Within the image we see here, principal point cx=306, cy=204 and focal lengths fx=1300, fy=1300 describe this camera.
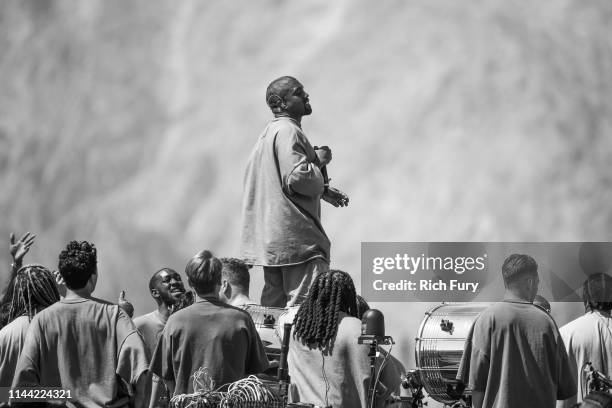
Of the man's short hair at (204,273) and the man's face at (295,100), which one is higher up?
the man's face at (295,100)

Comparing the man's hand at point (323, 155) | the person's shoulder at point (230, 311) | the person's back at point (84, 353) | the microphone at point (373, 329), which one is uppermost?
the man's hand at point (323, 155)

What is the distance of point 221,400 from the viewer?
5500 mm

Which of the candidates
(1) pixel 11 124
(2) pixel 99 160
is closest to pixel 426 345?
(2) pixel 99 160

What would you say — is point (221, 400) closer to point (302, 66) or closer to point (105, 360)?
point (105, 360)

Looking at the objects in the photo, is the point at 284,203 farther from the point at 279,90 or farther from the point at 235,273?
the point at 279,90

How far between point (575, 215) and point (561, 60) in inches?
54.9

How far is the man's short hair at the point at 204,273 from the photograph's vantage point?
5.92 m

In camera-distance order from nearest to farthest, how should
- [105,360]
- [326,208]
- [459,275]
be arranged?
[105,360]
[459,275]
[326,208]

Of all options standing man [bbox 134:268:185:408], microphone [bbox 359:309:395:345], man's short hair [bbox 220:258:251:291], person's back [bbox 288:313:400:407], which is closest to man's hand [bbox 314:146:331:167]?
man's short hair [bbox 220:258:251:291]

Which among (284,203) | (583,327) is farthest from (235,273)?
(583,327)

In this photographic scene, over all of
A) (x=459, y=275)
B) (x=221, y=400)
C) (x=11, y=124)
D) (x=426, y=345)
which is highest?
(x=11, y=124)

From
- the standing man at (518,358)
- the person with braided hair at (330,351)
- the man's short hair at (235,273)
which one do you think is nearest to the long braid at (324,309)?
the person with braided hair at (330,351)

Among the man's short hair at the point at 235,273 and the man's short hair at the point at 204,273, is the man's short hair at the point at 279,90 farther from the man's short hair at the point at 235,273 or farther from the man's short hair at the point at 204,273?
the man's short hair at the point at 204,273

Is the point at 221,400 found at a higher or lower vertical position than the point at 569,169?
lower
